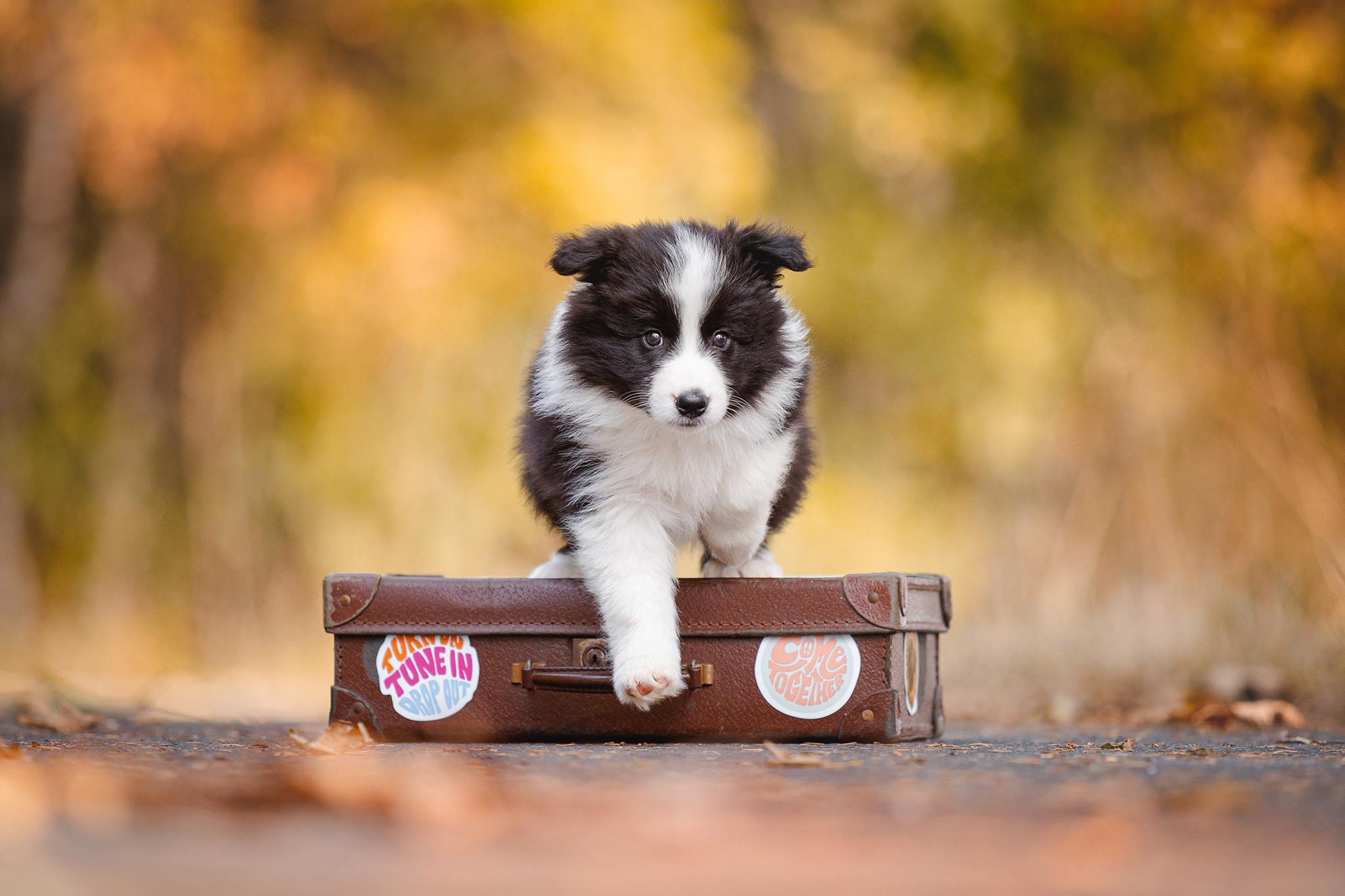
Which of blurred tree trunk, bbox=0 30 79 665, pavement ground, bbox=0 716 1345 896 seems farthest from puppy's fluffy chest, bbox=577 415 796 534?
blurred tree trunk, bbox=0 30 79 665

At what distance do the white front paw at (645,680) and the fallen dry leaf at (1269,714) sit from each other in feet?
5.54

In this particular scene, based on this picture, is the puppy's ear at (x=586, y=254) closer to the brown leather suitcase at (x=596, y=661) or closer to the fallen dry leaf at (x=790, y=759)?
the brown leather suitcase at (x=596, y=661)

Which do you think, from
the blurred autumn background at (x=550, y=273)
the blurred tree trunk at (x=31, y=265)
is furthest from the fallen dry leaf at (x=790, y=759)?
the blurred tree trunk at (x=31, y=265)

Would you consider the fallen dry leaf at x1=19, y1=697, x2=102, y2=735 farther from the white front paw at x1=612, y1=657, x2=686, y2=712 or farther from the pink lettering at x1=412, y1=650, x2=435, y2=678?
the white front paw at x1=612, y1=657, x2=686, y2=712

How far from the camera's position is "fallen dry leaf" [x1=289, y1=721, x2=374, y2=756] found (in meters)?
2.46

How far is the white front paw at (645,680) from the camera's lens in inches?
101

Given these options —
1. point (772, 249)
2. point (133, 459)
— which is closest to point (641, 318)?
point (772, 249)

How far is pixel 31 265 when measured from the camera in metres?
7.71

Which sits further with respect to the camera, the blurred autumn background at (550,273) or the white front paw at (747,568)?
the blurred autumn background at (550,273)

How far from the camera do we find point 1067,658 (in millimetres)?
4723

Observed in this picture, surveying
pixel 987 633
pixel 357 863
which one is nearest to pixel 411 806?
Result: pixel 357 863

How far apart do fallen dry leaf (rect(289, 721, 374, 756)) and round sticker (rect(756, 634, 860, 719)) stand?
0.87 meters

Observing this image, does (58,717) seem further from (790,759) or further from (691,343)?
(790,759)

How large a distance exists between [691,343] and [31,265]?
254 inches
